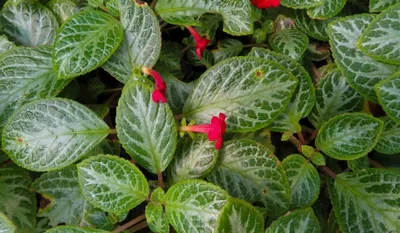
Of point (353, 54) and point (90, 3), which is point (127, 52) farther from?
point (353, 54)

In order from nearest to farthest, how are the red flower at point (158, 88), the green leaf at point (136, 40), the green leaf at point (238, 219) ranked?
the green leaf at point (238, 219)
the red flower at point (158, 88)
the green leaf at point (136, 40)

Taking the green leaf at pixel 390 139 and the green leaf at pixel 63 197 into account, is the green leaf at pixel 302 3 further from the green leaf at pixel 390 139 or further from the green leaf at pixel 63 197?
the green leaf at pixel 63 197

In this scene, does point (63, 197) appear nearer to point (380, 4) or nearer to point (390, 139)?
point (390, 139)

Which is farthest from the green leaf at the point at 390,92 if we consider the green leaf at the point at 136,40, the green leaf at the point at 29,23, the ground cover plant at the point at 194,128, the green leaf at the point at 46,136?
the green leaf at the point at 29,23

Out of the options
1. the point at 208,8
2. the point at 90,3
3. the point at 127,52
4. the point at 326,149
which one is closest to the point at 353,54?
the point at 326,149

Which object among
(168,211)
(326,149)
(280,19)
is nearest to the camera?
(168,211)

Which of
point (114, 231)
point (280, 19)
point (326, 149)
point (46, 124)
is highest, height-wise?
point (280, 19)
